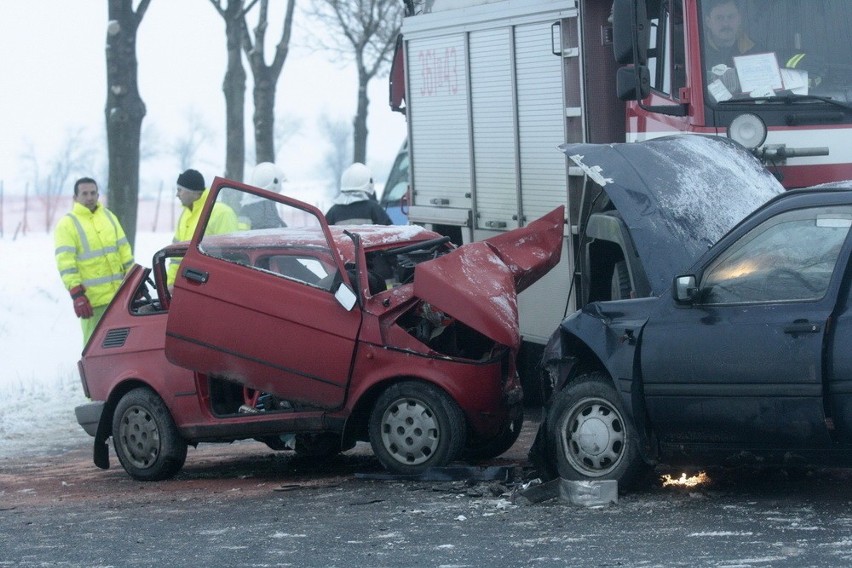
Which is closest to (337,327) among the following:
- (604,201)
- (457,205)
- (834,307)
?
(604,201)

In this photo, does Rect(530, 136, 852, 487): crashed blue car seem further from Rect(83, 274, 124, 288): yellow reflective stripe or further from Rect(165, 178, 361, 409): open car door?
Rect(83, 274, 124, 288): yellow reflective stripe

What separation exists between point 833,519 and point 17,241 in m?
28.7

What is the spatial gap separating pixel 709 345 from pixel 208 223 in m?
3.34

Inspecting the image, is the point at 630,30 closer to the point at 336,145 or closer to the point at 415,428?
the point at 415,428

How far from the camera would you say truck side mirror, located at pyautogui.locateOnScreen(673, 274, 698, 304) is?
6895 mm

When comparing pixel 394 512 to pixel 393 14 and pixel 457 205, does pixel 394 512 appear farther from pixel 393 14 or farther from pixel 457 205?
pixel 393 14

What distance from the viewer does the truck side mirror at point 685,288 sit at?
689cm

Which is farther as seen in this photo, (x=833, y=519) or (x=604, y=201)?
(x=604, y=201)

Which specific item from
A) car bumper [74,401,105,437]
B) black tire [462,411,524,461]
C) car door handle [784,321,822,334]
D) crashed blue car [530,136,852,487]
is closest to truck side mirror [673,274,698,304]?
crashed blue car [530,136,852,487]

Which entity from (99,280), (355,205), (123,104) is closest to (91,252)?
(99,280)

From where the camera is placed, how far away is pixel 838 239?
6.60 m

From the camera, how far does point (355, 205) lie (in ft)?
41.0

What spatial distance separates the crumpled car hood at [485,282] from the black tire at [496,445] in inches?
30.7

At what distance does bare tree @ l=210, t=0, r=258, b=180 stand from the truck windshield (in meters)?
18.6
